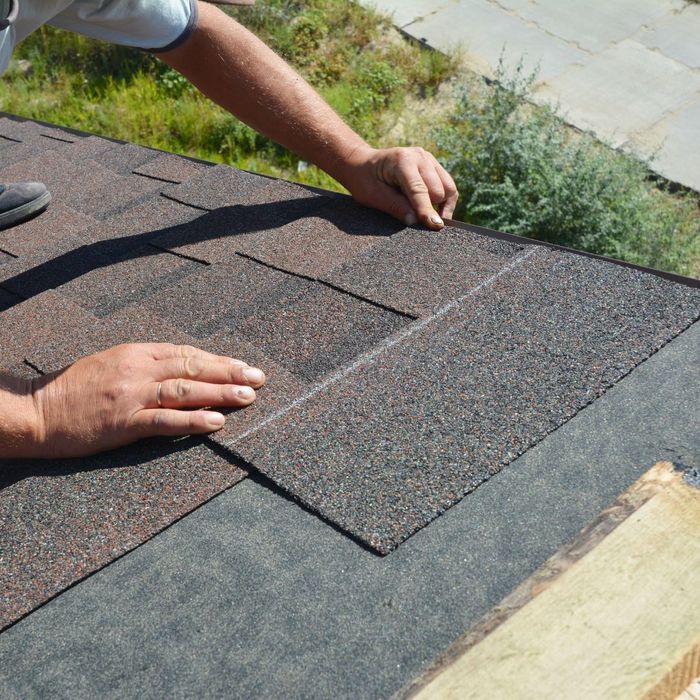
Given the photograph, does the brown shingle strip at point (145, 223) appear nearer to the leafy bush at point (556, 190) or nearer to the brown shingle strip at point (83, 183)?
the brown shingle strip at point (83, 183)

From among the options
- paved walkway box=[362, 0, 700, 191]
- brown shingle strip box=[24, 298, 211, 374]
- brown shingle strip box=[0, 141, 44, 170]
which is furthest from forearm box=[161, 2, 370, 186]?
paved walkway box=[362, 0, 700, 191]

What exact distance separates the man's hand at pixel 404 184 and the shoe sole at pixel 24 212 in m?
1.37

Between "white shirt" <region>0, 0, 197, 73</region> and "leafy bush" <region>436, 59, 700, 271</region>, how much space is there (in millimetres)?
3333

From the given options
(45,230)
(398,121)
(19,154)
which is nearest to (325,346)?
(45,230)

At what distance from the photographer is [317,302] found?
2232mm

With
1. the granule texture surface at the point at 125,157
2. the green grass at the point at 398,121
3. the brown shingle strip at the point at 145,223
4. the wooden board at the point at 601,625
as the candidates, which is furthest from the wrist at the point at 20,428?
the green grass at the point at 398,121

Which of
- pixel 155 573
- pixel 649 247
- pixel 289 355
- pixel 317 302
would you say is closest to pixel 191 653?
pixel 155 573

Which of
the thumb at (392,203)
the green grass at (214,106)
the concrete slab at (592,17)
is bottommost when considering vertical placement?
the green grass at (214,106)

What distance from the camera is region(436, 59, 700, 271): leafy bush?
5.60 metres

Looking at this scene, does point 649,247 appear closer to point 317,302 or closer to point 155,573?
point 317,302

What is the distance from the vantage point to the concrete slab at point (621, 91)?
741cm

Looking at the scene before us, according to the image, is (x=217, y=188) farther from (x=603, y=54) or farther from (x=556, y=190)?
(x=603, y=54)

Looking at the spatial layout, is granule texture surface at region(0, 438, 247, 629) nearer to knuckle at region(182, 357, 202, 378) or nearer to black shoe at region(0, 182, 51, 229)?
knuckle at region(182, 357, 202, 378)

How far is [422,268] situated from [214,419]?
834 mm
